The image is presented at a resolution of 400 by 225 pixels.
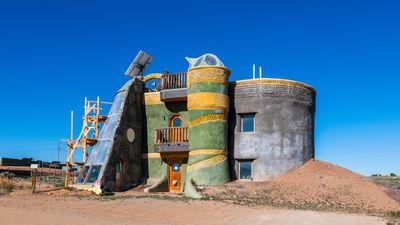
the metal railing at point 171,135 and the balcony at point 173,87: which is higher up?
the balcony at point 173,87

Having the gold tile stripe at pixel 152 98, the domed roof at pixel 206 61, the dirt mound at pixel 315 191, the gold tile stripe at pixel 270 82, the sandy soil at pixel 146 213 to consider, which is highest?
the domed roof at pixel 206 61

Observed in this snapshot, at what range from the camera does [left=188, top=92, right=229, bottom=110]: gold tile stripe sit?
76.3 ft

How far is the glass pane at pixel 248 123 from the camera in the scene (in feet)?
79.2

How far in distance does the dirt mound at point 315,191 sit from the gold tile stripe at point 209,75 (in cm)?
540

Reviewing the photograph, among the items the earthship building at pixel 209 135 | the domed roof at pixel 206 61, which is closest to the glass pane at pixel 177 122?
the earthship building at pixel 209 135

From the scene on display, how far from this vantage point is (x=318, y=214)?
629 inches

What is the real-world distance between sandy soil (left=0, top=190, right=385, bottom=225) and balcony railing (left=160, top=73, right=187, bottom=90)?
24.8 ft

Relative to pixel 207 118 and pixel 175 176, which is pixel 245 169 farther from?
pixel 175 176

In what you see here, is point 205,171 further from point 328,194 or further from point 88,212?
point 88,212

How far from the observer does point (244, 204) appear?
1853cm

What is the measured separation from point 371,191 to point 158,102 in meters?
12.4

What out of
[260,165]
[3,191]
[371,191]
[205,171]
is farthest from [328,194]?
[3,191]

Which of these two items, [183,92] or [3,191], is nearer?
[3,191]

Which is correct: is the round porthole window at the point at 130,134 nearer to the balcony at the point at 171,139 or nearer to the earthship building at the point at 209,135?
the earthship building at the point at 209,135
